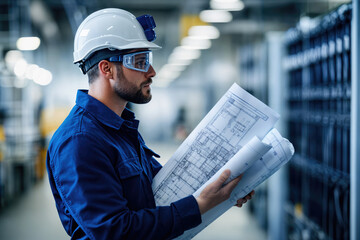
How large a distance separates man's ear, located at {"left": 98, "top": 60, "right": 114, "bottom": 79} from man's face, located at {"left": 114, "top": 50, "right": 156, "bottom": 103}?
0.03m

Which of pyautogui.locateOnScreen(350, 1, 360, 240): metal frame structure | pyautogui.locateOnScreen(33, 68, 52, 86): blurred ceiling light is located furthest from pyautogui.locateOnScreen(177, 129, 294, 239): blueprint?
pyautogui.locateOnScreen(33, 68, 52, 86): blurred ceiling light

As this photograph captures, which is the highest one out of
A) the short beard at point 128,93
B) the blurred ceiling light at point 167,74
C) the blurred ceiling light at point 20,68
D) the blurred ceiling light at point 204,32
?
the blurred ceiling light at point 204,32

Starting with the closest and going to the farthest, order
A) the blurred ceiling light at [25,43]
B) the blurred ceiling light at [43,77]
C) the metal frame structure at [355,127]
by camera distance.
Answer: the metal frame structure at [355,127]
the blurred ceiling light at [25,43]
the blurred ceiling light at [43,77]

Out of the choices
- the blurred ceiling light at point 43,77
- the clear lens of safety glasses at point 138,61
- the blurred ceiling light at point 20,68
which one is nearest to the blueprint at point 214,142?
the clear lens of safety glasses at point 138,61

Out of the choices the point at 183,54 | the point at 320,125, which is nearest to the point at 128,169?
the point at 320,125

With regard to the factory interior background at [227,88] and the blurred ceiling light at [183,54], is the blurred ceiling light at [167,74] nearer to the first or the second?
the factory interior background at [227,88]

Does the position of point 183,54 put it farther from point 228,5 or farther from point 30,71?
point 30,71

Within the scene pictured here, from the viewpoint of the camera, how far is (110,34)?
126cm

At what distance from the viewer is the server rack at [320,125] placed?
249 centimetres

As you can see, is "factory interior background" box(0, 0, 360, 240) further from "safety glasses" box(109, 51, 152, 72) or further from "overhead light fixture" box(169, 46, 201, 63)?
"safety glasses" box(109, 51, 152, 72)

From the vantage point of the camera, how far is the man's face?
127cm

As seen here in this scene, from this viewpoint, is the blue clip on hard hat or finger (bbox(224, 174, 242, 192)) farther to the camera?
the blue clip on hard hat

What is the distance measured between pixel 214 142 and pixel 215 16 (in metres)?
4.79

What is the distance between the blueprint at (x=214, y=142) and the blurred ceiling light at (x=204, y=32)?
15.3 feet
